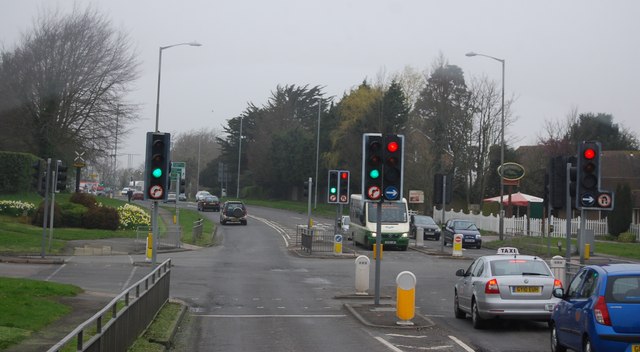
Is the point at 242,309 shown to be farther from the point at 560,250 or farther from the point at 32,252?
the point at 560,250

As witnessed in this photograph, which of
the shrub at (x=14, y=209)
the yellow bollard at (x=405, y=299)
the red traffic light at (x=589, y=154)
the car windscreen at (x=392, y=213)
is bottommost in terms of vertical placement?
the yellow bollard at (x=405, y=299)

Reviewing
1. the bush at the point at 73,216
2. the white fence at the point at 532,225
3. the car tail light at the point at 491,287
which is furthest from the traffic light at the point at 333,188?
the car tail light at the point at 491,287

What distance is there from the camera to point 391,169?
725 inches

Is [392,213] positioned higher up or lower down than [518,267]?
higher up

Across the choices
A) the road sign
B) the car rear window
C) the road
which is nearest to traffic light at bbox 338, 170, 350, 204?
the road

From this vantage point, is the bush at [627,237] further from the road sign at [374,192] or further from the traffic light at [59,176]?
the road sign at [374,192]

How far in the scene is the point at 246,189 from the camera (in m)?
111

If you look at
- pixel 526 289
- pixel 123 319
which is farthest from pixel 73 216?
pixel 123 319

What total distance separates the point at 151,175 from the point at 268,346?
231 inches

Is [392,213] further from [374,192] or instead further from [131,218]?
[374,192]

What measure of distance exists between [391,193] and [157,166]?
17.3ft

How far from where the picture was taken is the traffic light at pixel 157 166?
17.9 m

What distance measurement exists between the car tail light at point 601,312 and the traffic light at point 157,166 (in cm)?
1002

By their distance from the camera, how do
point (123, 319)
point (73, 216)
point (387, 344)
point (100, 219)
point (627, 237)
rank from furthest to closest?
point (627, 237) < point (100, 219) < point (73, 216) < point (387, 344) < point (123, 319)
